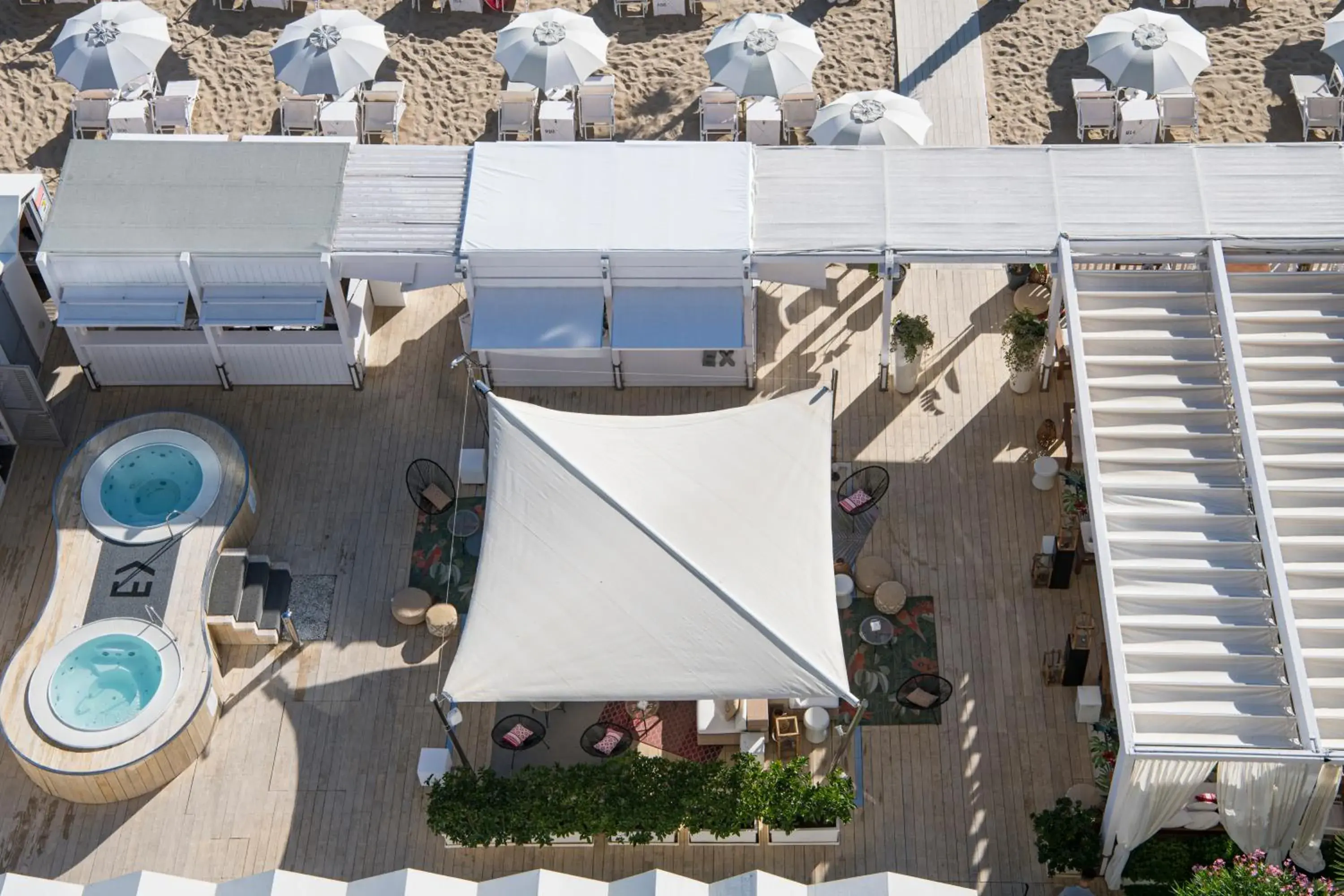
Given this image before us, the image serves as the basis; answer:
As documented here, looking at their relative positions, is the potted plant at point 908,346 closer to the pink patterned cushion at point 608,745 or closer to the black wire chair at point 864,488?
the black wire chair at point 864,488

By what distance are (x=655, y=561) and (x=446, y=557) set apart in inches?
196

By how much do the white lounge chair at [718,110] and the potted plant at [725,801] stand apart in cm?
1329

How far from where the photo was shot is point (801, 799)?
21.7 metres

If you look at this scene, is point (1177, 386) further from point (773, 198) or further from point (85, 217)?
point (85, 217)

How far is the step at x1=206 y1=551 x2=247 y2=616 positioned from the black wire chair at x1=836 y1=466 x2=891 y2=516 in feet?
29.6

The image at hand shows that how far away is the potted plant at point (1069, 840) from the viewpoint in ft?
70.1

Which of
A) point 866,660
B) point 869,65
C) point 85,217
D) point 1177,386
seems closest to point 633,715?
point 866,660

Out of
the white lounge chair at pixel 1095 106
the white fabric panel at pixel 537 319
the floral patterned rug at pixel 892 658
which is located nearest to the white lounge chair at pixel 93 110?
the white fabric panel at pixel 537 319

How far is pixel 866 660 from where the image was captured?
24.2 m

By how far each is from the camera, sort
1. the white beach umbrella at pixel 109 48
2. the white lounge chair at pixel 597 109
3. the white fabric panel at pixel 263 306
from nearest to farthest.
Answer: the white fabric panel at pixel 263 306 < the white beach umbrella at pixel 109 48 < the white lounge chair at pixel 597 109

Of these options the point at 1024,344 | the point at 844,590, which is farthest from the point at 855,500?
the point at 1024,344

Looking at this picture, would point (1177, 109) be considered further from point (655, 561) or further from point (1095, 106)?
point (655, 561)

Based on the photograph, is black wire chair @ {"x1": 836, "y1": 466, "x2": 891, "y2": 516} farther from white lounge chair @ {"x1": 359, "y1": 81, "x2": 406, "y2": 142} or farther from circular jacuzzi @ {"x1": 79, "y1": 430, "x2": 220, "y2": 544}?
white lounge chair @ {"x1": 359, "y1": 81, "x2": 406, "y2": 142}

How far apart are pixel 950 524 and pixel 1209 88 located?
11.3 metres
